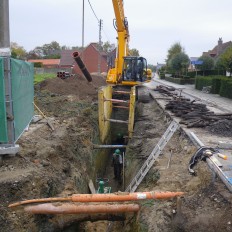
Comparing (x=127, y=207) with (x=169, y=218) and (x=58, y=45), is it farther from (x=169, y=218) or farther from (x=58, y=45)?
(x=58, y=45)

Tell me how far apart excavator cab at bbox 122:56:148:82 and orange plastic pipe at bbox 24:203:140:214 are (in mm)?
13872

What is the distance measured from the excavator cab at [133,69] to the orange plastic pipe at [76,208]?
13.9 meters

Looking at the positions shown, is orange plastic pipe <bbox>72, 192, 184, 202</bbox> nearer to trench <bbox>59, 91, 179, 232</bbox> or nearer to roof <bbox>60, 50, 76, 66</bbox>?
trench <bbox>59, 91, 179, 232</bbox>

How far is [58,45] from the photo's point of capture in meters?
121

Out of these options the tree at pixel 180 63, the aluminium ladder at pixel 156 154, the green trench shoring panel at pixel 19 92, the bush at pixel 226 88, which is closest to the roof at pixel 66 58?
the tree at pixel 180 63

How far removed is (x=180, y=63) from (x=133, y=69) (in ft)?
150

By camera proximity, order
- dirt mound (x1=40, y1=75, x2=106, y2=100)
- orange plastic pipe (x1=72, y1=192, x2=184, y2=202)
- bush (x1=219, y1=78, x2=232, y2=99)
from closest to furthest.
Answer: orange plastic pipe (x1=72, y1=192, x2=184, y2=202)
dirt mound (x1=40, y1=75, x2=106, y2=100)
bush (x1=219, y1=78, x2=232, y2=99)

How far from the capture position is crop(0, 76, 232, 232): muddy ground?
5645mm

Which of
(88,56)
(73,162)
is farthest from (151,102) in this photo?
(88,56)

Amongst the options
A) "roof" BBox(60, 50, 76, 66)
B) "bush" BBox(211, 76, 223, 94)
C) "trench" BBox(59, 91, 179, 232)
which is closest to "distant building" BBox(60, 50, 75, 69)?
"roof" BBox(60, 50, 76, 66)

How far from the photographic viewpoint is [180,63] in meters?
63.2

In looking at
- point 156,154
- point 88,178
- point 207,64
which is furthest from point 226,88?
point 207,64

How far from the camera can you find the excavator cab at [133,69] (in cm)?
1933

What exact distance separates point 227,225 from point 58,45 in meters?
121
